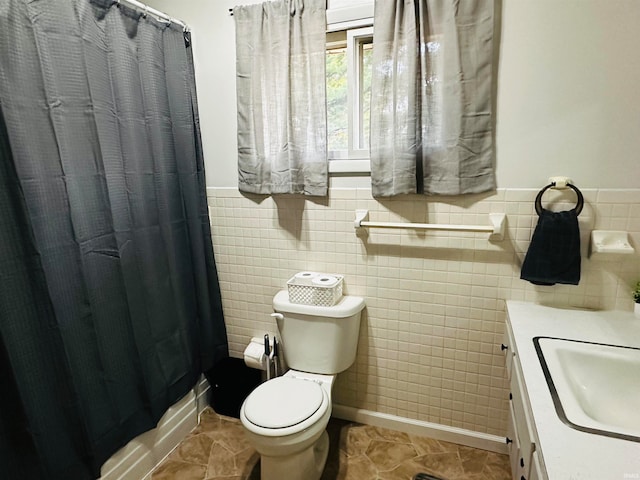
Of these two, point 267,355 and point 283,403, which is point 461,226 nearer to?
point 283,403

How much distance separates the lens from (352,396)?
1.94m

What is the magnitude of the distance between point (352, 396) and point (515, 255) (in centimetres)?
112

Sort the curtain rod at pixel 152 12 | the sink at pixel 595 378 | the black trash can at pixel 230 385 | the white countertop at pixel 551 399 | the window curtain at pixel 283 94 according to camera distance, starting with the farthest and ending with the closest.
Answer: the black trash can at pixel 230 385, the window curtain at pixel 283 94, the curtain rod at pixel 152 12, the sink at pixel 595 378, the white countertop at pixel 551 399

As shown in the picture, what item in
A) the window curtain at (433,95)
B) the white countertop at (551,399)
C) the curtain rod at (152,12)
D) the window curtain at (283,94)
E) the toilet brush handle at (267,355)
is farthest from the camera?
the toilet brush handle at (267,355)

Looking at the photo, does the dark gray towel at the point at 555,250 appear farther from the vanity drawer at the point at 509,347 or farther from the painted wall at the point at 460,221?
the vanity drawer at the point at 509,347

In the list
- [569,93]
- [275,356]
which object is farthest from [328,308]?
[569,93]

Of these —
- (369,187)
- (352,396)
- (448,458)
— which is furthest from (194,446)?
(369,187)

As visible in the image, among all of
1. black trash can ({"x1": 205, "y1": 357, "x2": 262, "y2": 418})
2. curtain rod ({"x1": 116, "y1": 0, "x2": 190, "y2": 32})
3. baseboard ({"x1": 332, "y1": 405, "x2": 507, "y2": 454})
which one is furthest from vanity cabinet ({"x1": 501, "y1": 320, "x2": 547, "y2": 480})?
curtain rod ({"x1": 116, "y1": 0, "x2": 190, "y2": 32})

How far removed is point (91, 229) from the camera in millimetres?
1354

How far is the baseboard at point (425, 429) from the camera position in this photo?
1717 millimetres

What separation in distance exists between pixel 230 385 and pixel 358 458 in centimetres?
80

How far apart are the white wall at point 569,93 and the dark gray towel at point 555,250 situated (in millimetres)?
161

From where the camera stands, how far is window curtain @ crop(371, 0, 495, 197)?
1385 mm

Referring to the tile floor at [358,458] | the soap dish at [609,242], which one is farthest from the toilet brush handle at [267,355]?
the soap dish at [609,242]
